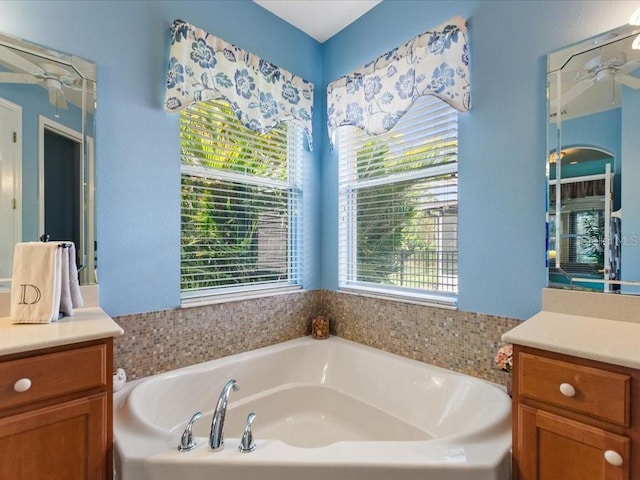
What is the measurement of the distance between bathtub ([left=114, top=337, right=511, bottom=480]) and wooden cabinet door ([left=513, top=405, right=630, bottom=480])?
0.10m

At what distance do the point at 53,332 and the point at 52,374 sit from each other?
15 cm

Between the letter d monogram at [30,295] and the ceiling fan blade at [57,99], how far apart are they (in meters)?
0.88

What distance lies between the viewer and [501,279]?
5.59 ft

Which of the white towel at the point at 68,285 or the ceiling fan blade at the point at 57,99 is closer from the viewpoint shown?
the white towel at the point at 68,285

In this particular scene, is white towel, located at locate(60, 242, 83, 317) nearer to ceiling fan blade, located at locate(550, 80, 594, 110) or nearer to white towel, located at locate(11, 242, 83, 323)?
white towel, located at locate(11, 242, 83, 323)

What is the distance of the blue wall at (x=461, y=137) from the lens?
5.16 feet

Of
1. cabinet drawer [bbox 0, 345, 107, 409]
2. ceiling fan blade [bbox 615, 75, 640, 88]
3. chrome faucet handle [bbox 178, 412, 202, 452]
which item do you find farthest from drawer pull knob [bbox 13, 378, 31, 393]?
ceiling fan blade [bbox 615, 75, 640, 88]

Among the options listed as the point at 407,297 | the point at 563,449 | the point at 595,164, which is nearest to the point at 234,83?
the point at 407,297

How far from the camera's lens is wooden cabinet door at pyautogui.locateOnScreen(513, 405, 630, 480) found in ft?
3.11

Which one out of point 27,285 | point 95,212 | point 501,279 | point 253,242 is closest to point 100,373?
point 27,285

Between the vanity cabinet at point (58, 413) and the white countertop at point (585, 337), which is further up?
the white countertop at point (585, 337)

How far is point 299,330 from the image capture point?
2502 mm

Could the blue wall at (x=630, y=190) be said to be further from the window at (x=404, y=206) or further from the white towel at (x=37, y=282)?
the white towel at (x=37, y=282)

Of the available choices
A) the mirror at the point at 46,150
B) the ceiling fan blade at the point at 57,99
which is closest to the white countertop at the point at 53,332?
the mirror at the point at 46,150
